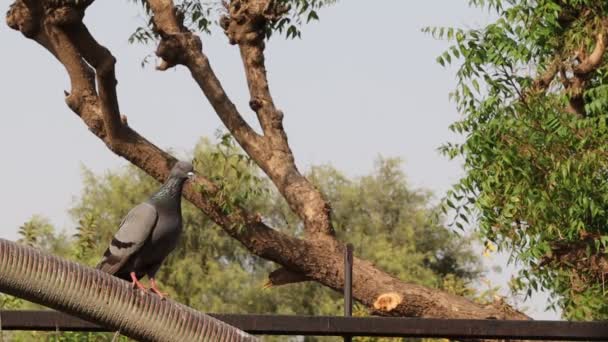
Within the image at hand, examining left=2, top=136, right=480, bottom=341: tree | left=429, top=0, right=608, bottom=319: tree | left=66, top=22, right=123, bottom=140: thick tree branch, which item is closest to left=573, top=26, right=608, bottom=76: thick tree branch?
left=429, top=0, right=608, bottom=319: tree

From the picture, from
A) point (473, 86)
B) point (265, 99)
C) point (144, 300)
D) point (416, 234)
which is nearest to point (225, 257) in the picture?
point (416, 234)

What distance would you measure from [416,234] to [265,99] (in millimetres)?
24557

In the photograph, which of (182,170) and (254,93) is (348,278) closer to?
(182,170)

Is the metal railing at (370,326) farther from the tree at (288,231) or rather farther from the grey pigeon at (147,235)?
the tree at (288,231)

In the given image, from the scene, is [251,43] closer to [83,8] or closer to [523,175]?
[83,8]

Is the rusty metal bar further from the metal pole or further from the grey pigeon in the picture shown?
the metal pole

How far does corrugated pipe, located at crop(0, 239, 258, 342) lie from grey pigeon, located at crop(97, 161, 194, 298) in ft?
7.10

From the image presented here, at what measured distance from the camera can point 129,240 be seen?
561 cm

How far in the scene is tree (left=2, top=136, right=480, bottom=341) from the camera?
33.8m

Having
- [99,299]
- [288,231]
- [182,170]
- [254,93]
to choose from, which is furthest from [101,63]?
[288,231]

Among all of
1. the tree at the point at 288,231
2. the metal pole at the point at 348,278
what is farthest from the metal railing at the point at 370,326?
the tree at the point at 288,231

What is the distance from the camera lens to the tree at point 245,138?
12359 millimetres

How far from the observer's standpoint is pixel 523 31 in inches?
448

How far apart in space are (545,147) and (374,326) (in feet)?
21.1
